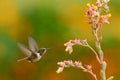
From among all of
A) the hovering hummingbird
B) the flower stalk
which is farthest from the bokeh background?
the flower stalk

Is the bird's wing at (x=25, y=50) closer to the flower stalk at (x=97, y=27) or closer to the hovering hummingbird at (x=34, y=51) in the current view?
the hovering hummingbird at (x=34, y=51)

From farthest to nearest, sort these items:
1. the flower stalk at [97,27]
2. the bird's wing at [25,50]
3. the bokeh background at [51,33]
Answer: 1. the bokeh background at [51,33]
2. the bird's wing at [25,50]
3. the flower stalk at [97,27]

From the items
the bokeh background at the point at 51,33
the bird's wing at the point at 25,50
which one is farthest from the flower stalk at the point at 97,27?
the bokeh background at the point at 51,33

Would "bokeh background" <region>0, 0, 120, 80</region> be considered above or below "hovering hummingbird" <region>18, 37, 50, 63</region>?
above

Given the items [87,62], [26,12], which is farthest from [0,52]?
[87,62]

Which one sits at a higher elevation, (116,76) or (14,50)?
(14,50)

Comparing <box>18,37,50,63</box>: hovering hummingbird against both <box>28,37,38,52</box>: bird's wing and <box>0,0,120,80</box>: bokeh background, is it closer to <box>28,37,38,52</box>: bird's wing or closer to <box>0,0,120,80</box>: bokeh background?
<box>28,37,38,52</box>: bird's wing

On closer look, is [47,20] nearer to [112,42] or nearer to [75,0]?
[75,0]

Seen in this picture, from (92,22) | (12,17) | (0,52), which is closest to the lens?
(92,22)
